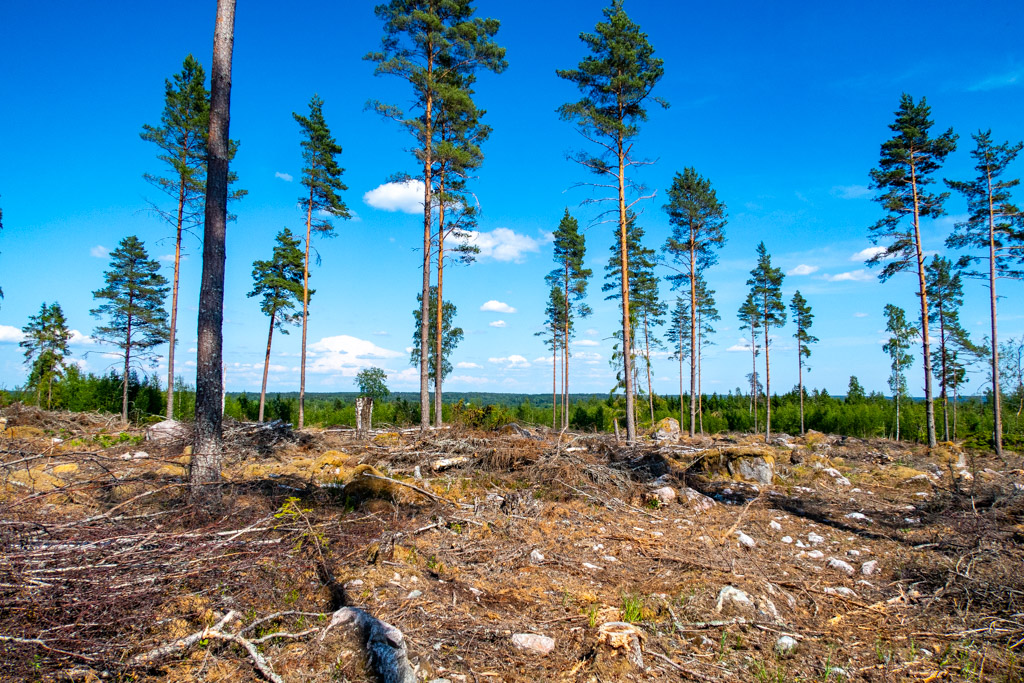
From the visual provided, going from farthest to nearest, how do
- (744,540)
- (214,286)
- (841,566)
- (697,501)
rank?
(697,501), (744,540), (214,286), (841,566)

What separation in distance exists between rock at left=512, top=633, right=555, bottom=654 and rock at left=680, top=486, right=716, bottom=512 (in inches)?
206

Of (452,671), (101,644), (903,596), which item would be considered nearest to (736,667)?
(452,671)

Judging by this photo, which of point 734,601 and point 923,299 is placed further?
point 923,299

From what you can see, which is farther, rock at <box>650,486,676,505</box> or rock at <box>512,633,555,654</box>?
rock at <box>650,486,676,505</box>

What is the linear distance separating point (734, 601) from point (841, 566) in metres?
2.10

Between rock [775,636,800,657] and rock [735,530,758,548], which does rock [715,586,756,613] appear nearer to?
rock [775,636,800,657]

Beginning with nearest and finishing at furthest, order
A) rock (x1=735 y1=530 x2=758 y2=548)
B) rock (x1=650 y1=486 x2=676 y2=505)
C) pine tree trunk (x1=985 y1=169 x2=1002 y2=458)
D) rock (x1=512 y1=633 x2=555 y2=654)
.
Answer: rock (x1=512 y1=633 x2=555 y2=654)
rock (x1=735 y1=530 x2=758 y2=548)
rock (x1=650 y1=486 x2=676 y2=505)
pine tree trunk (x1=985 y1=169 x2=1002 y2=458)

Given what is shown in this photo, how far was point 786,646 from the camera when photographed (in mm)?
3777

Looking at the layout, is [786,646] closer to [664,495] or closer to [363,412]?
[664,495]

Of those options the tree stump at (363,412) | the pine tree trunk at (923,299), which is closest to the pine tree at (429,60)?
the tree stump at (363,412)

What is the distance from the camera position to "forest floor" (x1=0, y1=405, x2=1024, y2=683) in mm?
3092

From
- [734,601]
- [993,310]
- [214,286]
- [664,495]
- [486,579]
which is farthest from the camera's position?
[993,310]

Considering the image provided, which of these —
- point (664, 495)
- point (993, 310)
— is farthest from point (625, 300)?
point (993, 310)

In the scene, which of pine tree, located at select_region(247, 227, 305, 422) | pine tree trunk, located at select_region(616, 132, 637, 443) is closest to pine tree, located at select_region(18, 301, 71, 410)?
pine tree, located at select_region(247, 227, 305, 422)
